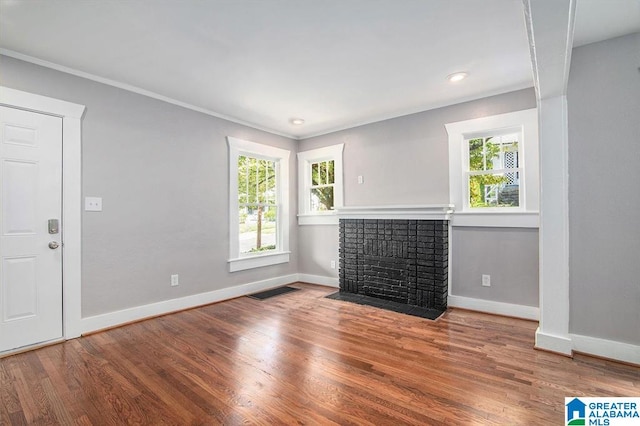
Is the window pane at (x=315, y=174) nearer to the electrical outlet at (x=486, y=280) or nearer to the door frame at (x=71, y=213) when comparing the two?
the electrical outlet at (x=486, y=280)

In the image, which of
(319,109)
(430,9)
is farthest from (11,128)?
(430,9)

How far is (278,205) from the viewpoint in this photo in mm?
5047

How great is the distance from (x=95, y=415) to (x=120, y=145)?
2486 mm

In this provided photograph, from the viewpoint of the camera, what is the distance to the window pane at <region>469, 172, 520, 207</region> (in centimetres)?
337

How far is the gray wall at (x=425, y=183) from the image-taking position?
3270 mm

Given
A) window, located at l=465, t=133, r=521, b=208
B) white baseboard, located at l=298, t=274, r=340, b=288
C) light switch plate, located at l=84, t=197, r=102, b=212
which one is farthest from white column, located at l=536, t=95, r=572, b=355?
light switch plate, located at l=84, t=197, r=102, b=212

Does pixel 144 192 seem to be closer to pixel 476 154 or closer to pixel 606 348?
pixel 476 154

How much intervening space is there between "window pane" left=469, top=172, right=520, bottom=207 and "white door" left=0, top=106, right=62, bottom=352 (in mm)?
4321

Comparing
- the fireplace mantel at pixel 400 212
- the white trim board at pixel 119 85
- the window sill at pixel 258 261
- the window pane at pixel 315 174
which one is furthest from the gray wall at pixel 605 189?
the white trim board at pixel 119 85

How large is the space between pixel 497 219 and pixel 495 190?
1.16 feet

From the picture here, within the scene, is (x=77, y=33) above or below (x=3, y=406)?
above

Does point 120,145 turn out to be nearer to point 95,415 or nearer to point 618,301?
point 95,415

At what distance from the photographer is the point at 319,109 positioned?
12.9ft

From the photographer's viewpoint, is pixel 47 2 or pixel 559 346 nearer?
pixel 47 2
